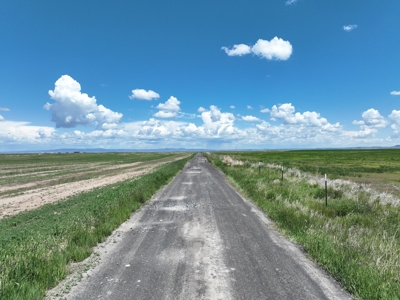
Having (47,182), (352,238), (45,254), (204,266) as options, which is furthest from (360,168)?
(47,182)

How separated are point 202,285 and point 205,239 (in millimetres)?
2848

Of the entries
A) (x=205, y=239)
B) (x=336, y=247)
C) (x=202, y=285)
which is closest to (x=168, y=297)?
(x=202, y=285)

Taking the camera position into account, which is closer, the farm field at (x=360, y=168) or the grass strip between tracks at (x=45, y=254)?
the grass strip between tracks at (x=45, y=254)

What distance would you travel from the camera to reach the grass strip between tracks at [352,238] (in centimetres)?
490

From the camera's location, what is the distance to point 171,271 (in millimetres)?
5629

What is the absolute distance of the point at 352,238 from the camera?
7250mm

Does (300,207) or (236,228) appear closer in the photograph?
(236,228)

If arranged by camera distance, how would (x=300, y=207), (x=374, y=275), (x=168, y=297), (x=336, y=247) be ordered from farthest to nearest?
(x=300, y=207)
(x=336, y=247)
(x=374, y=275)
(x=168, y=297)

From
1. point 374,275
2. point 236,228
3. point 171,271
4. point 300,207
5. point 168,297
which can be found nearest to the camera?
point 168,297

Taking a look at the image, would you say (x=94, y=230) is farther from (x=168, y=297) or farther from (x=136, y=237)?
(x=168, y=297)

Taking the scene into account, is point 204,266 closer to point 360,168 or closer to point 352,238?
point 352,238

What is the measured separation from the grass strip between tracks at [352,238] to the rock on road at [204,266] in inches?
15.4

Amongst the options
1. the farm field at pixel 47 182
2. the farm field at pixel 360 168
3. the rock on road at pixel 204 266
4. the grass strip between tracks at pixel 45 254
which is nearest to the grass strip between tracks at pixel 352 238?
the rock on road at pixel 204 266

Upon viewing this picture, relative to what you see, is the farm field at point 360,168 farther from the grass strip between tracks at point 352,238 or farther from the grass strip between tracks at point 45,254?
the grass strip between tracks at point 45,254
